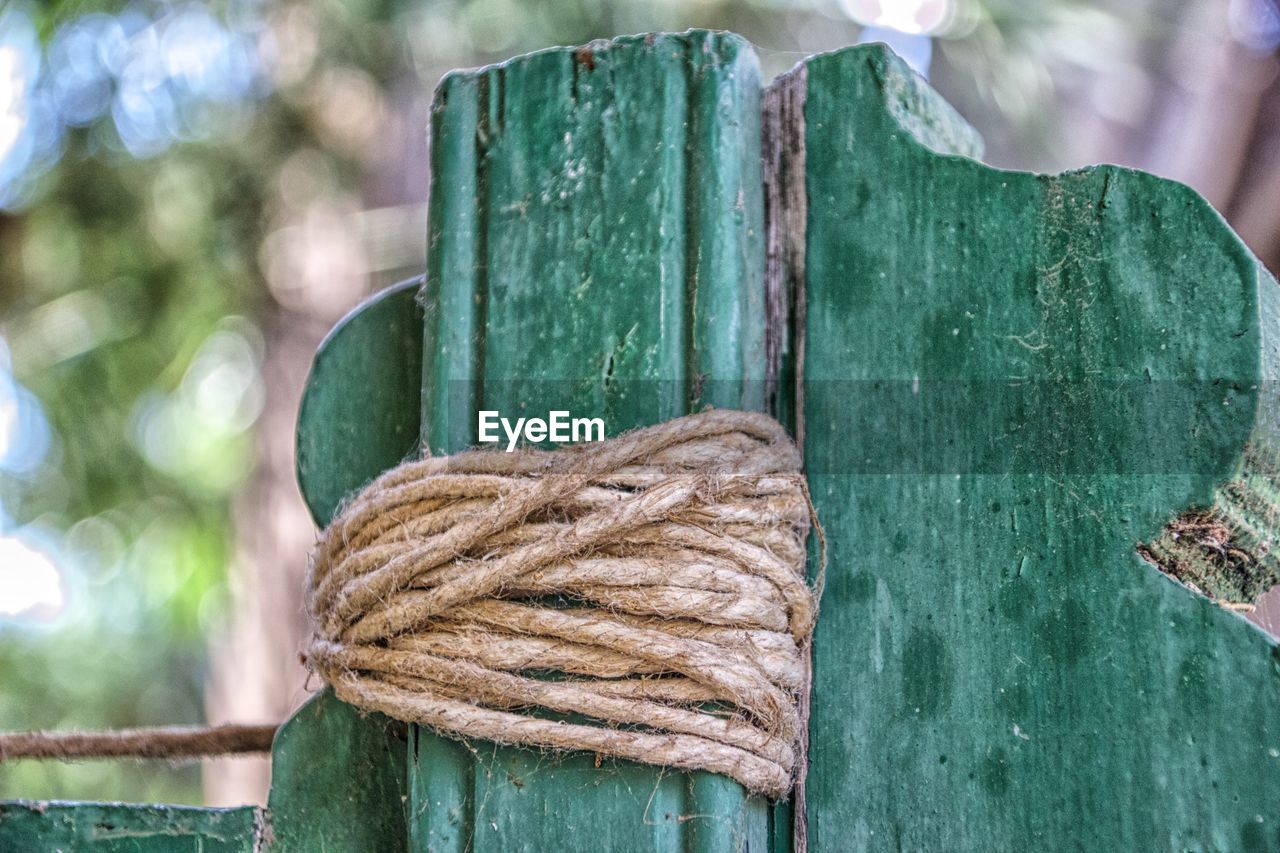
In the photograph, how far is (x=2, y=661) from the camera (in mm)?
3746

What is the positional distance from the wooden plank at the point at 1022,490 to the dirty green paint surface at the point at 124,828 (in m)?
0.36

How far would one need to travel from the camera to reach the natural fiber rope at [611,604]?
553 millimetres

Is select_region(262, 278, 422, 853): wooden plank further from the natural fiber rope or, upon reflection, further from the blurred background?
the blurred background

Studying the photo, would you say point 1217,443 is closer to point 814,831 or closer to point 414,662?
point 814,831

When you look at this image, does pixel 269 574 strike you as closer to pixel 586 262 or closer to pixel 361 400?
pixel 361 400

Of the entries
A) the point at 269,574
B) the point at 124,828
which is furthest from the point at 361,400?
the point at 269,574

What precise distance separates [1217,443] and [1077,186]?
0.16m

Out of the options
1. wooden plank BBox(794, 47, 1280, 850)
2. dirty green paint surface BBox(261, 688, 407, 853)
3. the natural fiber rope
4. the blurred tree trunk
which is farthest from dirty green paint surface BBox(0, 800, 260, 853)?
the blurred tree trunk

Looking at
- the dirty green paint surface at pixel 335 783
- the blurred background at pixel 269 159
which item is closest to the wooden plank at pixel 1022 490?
the dirty green paint surface at pixel 335 783

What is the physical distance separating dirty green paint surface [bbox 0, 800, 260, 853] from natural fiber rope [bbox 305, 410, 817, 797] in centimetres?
16

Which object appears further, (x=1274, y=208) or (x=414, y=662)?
(x=1274, y=208)

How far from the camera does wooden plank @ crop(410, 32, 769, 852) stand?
60 cm

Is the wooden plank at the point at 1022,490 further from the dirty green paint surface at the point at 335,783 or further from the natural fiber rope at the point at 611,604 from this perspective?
the dirty green paint surface at the point at 335,783

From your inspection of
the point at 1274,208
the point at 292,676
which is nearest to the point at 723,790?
the point at 1274,208
